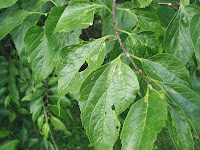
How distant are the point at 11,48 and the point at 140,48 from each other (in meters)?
1.26

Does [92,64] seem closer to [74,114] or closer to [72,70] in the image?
[72,70]

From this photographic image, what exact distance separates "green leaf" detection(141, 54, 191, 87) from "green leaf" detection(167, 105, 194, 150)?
102 mm

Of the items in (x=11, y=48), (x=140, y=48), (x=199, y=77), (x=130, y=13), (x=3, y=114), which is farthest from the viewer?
(x=3, y=114)

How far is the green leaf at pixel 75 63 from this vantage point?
611mm

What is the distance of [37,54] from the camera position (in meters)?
0.78

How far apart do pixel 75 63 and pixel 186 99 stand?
0.30 m

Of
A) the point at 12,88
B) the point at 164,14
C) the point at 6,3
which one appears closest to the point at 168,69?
the point at 164,14

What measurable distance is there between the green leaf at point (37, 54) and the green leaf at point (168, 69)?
1.09 ft

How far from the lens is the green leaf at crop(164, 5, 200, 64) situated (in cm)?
76

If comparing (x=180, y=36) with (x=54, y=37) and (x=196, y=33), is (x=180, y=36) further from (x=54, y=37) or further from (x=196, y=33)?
(x=54, y=37)

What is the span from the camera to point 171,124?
0.57 m

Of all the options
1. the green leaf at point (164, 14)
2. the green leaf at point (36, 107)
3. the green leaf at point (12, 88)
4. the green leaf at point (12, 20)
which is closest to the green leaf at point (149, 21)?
the green leaf at point (164, 14)

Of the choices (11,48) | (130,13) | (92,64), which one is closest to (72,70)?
(92,64)

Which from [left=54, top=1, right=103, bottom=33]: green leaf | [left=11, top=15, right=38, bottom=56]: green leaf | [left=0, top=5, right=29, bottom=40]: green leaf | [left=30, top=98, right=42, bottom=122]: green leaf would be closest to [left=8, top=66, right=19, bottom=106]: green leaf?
[left=30, top=98, right=42, bottom=122]: green leaf
